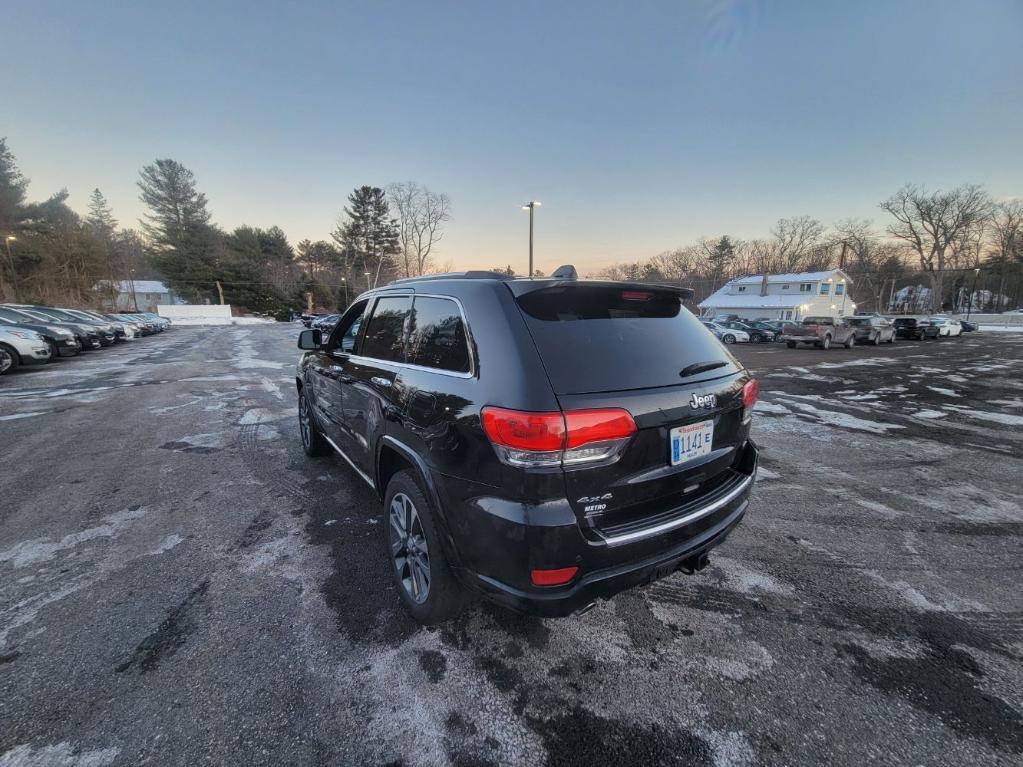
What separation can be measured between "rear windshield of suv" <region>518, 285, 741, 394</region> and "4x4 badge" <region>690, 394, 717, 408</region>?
94mm

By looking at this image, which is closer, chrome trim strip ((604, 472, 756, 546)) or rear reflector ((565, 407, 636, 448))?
rear reflector ((565, 407, 636, 448))

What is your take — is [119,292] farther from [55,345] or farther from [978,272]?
[978,272]

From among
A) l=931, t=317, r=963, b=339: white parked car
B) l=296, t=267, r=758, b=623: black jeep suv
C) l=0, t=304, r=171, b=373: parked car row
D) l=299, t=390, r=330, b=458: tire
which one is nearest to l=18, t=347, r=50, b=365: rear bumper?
l=0, t=304, r=171, b=373: parked car row

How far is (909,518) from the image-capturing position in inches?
136

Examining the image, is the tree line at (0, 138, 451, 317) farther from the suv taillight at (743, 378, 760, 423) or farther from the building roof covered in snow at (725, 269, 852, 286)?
the suv taillight at (743, 378, 760, 423)

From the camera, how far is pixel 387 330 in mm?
2861

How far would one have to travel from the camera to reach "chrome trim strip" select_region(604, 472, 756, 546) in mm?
1760

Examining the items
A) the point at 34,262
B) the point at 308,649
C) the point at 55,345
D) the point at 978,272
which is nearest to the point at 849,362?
the point at 308,649

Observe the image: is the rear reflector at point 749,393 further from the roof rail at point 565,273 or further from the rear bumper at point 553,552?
the roof rail at point 565,273

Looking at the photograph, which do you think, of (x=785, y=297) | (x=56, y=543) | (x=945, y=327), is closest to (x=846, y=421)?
(x=56, y=543)

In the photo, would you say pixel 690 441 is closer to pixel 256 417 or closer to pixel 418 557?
pixel 418 557

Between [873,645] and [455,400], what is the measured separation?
241cm

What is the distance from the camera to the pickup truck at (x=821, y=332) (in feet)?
66.1

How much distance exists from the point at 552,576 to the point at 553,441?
544 millimetres
